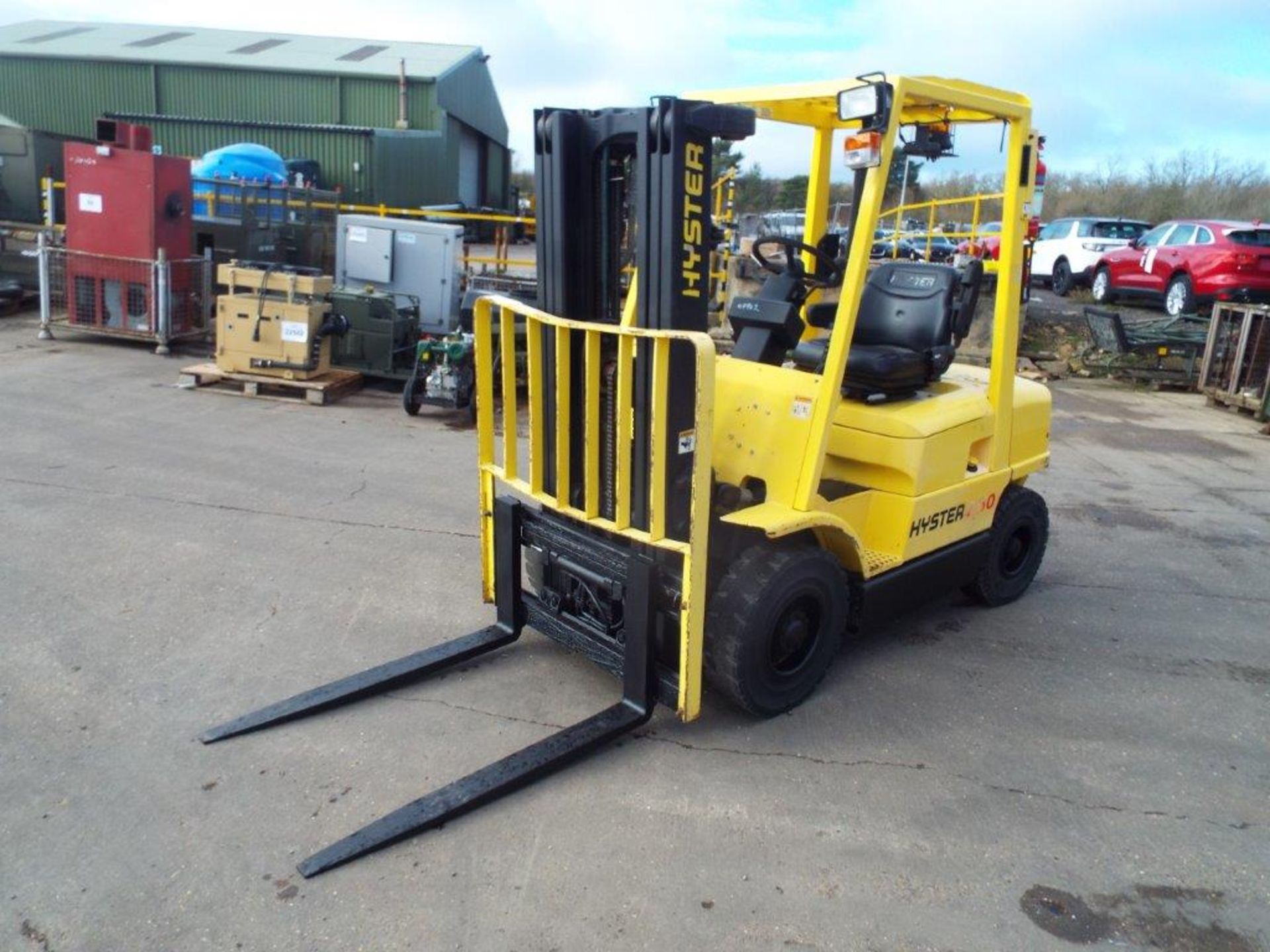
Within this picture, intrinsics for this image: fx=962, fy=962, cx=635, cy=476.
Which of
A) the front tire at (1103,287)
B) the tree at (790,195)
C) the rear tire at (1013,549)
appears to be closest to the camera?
the rear tire at (1013,549)

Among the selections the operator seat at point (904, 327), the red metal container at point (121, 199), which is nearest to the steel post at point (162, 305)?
the red metal container at point (121, 199)

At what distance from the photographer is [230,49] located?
32.5 m

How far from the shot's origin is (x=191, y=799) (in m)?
3.50

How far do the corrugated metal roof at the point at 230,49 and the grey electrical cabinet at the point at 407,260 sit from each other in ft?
68.9

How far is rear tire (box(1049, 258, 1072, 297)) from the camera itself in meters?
20.9

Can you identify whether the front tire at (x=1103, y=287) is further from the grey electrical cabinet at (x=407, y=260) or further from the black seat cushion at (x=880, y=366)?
the black seat cushion at (x=880, y=366)

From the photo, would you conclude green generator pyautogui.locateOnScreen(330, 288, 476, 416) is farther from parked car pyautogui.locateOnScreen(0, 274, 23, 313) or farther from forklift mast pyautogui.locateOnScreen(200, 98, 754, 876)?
parked car pyautogui.locateOnScreen(0, 274, 23, 313)

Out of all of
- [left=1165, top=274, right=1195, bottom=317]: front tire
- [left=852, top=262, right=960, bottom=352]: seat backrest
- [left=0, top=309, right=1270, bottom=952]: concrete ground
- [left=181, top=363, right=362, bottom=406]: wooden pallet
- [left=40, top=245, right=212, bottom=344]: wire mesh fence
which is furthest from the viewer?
[left=1165, top=274, right=1195, bottom=317]: front tire

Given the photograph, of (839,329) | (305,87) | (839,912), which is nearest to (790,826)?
(839,912)

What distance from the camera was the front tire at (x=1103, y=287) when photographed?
61.2 ft

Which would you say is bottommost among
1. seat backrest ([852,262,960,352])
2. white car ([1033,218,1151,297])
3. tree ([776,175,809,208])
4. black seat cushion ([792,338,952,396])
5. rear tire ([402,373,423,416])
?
rear tire ([402,373,423,416])

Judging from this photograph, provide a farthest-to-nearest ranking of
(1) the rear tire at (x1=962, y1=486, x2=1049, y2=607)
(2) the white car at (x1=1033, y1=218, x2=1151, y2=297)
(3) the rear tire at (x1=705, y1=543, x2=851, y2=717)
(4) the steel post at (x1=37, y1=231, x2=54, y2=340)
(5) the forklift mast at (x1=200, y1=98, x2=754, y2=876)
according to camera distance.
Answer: (2) the white car at (x1=1033, y1=218, x2=1151, y2=297) < (4) the steel post at (x1=37, y1=231, x2=54, y2=340) < (1) the rear tire at (x1=962, y1=486, x2=1049, y2=607) < (3) the rear tire at (x1=705, y1=543, x2=851, y2=717) < (5) the forklift mast at (x1=200, y1=98, x2=754, y2=876)

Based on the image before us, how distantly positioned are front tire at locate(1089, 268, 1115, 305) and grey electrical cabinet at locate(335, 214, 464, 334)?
42.6 ft

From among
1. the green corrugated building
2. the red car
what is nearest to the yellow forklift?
the red car
